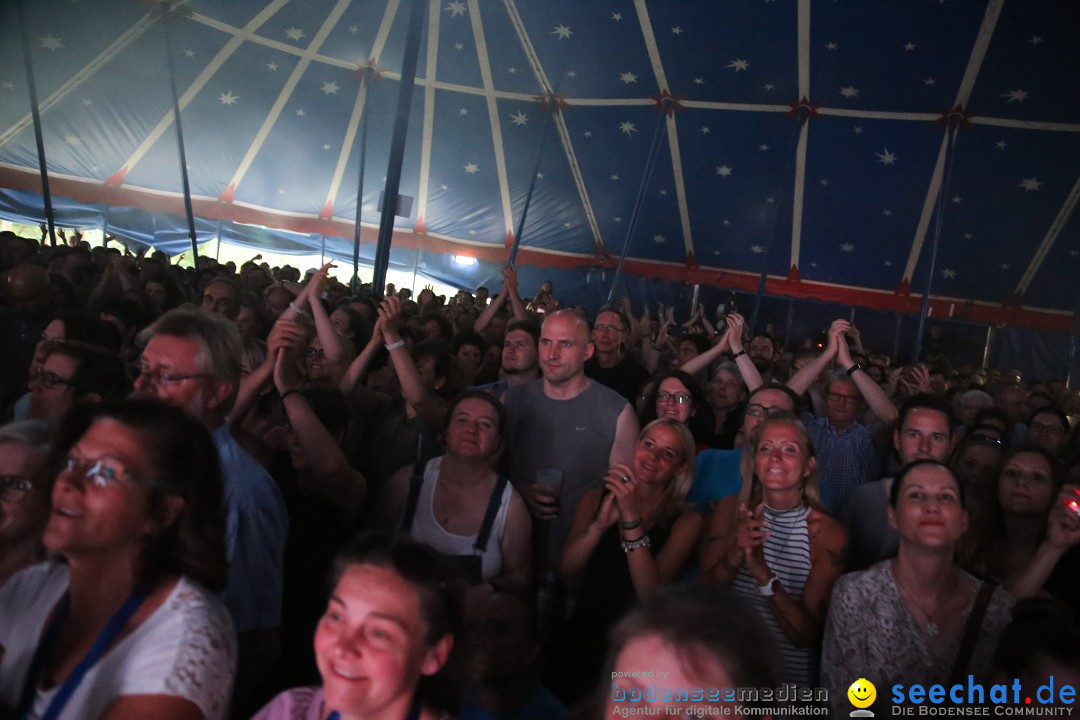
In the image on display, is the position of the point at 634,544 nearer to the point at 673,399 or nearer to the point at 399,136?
the point at 673,399

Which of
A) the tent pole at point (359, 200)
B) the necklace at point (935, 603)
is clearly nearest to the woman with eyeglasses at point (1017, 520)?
the necklace at point (935, 603)

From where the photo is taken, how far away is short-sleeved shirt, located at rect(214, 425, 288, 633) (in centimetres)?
199

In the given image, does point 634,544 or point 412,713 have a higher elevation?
point 634,544

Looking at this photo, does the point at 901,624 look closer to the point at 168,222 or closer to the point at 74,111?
the point at 74,111

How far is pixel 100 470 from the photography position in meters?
1.44

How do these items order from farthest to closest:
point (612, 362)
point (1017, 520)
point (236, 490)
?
point (612, 362) < point (1017, 520) < point (236, 490)

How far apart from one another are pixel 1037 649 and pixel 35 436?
2.41 m

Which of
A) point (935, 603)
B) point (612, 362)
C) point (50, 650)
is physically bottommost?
point (50, 650)

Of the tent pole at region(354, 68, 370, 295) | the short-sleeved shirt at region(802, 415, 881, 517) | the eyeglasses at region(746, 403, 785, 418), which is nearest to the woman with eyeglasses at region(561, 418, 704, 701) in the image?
the eyeglasses at region(746, 403, 785, 418)

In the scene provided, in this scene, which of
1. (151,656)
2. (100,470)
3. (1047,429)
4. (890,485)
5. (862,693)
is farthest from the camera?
(1047,429)

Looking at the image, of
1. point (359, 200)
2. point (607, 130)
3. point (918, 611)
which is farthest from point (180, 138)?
point (918, 611)

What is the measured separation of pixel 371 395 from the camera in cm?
381

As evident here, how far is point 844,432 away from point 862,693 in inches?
88.2

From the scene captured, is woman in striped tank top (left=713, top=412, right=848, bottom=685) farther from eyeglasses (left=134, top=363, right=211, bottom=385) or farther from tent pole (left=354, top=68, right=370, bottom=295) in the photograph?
tent pole (left=354, top=68, right=370, bottom=295)
